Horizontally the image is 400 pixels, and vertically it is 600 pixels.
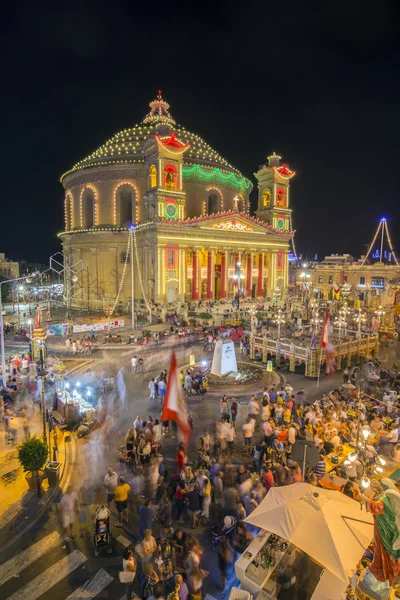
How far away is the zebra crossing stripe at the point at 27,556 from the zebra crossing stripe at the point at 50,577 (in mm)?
492

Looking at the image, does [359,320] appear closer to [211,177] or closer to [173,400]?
[173,400]

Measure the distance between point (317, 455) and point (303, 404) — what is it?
5.30 meters

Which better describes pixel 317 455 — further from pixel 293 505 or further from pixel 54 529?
pixel 54 529

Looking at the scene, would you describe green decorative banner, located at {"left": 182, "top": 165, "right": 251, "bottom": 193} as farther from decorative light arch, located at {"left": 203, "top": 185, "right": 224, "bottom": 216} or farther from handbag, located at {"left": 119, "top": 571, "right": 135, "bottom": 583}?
handbag, located at {"left": 119, "top": 571, "right": 135, "bottom": 583}

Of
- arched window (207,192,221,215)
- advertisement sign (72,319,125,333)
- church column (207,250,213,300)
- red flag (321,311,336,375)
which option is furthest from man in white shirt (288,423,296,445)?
arched window (207,192,221,215)

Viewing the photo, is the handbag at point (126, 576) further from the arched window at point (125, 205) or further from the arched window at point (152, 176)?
the arched window at point (125, 205)

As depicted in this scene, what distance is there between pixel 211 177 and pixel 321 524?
169 feet

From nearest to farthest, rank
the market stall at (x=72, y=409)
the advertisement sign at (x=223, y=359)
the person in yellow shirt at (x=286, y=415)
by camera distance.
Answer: the person in yellow shirt at (x=286, y=415)
the market stall at (x=72, y=409)
the advertisement sign at (x=223, y=359)

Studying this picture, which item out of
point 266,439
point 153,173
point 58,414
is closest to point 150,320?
point 153,173

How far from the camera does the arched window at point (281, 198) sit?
2178 inches

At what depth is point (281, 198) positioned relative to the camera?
184 feet

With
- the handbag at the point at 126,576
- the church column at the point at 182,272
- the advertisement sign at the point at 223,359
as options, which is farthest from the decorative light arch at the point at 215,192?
the handbag at the point at 126,576

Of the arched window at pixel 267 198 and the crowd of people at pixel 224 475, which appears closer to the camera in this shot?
the crowd of people at pixel 224 475

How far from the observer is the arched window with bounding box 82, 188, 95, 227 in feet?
174
